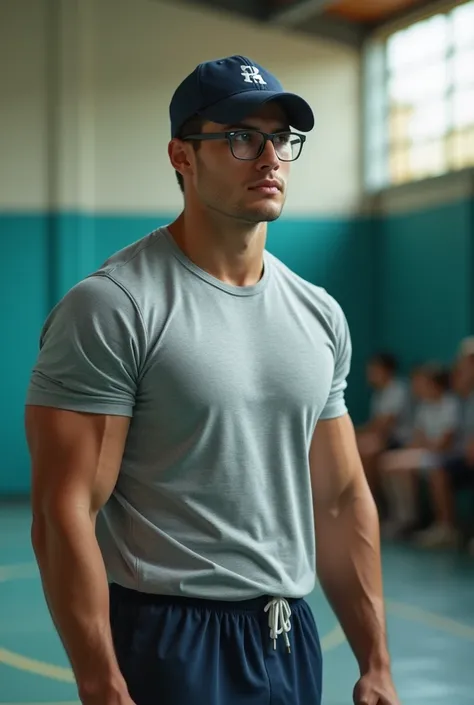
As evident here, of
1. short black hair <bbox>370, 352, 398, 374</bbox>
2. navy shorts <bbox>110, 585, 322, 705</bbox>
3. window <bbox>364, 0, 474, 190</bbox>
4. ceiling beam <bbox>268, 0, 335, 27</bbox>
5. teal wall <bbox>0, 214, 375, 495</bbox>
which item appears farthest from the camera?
teal wall <bbox>0, 214, 375, 495</bbox>

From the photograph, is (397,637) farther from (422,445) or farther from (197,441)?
(197,441)

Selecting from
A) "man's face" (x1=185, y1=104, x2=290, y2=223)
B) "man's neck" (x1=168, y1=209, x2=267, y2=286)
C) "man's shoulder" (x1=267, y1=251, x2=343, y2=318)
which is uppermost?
"man's face" (x1=185, y1=104, x2=290, y2=223)

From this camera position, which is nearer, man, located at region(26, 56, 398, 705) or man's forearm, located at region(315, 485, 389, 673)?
man, located at region(26, 56, 398, 705)

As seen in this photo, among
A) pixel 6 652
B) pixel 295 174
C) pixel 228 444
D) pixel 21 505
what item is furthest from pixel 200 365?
pixel 295 174

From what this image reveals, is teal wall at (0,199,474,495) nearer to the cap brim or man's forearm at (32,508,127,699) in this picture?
the cap brim

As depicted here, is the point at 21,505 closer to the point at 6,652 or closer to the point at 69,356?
the point at 6,652

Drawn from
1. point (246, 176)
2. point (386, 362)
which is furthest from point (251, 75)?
point (386, 362)

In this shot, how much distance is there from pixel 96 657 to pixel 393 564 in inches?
239

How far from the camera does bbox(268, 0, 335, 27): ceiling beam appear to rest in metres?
11.5

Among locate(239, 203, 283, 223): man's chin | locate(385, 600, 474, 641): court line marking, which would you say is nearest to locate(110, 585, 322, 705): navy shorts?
locate(239, 203, 283, 223): man's chin

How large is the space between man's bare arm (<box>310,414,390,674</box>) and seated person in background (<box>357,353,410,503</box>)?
7.44 meters

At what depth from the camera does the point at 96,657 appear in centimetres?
168

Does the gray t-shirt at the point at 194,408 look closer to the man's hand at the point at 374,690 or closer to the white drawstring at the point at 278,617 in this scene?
the white drawstring at the point at 278,617

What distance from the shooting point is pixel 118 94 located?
11.8 metres
